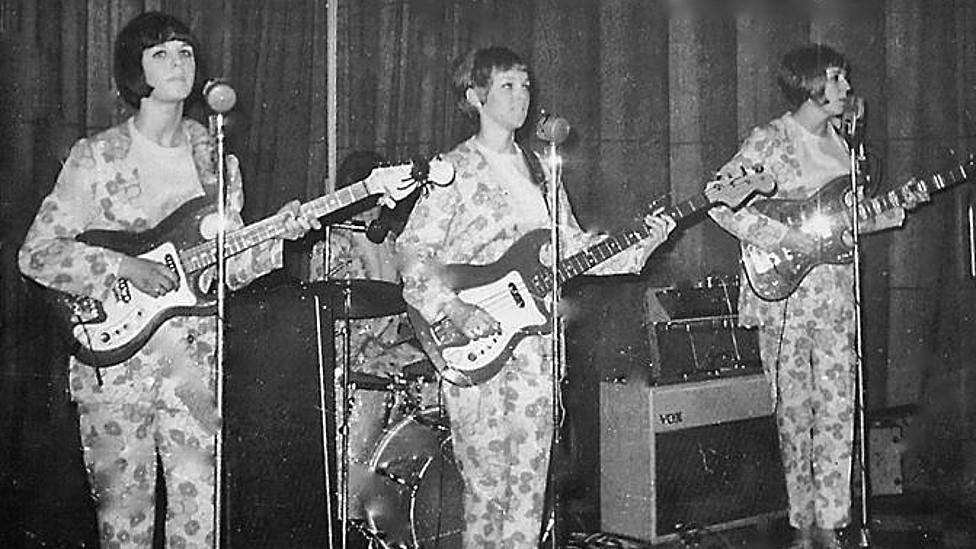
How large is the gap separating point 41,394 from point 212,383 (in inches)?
12.1

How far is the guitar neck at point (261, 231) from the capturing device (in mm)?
1917

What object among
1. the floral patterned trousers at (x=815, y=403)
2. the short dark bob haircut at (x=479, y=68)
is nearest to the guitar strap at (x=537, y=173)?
the short dark bob haircut at (x=479, y=68)

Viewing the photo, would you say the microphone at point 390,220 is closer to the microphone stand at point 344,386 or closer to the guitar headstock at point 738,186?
the microphone stand at point 344,386

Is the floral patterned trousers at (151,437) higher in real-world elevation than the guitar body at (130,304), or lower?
lower

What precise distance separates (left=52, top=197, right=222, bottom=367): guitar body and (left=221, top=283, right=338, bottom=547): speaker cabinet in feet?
0.39

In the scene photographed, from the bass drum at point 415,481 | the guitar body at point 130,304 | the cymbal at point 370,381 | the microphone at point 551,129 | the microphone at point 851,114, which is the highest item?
the microphone at point 851,114

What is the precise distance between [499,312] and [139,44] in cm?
78

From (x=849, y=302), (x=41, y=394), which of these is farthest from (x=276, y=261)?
(x=849, y=302)

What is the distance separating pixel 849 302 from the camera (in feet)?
7.42

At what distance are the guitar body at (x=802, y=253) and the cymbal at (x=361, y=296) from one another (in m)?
0.70

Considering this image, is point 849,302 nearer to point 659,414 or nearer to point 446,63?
point 659,414

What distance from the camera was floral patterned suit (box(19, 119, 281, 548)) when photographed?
191 centimetres

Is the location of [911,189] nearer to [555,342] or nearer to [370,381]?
[555,342]

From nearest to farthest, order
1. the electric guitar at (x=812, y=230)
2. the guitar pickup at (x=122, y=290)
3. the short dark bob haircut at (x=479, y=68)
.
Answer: the guitar pickup at (x=122, y=290)
the short dark bob haircut at (x=479, y=68)
the electric guitar at (x=812, y=230)
